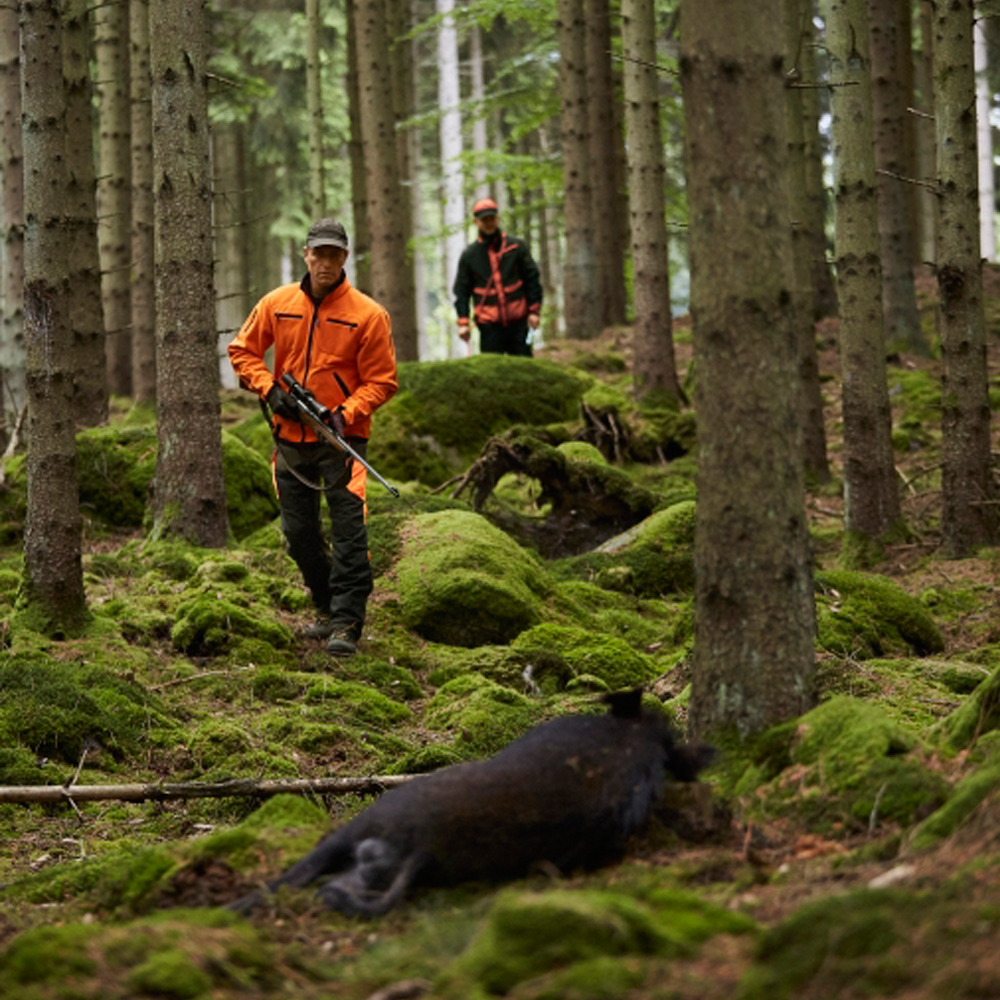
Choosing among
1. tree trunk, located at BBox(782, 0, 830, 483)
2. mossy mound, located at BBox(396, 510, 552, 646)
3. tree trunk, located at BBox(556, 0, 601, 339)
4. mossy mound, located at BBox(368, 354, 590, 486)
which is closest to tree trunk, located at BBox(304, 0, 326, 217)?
tree trunk, located at BBox(556, 0, 601, 339)

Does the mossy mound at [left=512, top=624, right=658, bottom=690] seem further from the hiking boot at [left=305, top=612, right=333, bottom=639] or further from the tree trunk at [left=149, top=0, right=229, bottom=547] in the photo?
the tree trunk at [left=149, top=0, right=229, bottom=547]

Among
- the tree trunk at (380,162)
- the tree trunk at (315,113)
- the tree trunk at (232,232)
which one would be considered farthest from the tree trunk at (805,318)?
the tree trunk at (232,232)

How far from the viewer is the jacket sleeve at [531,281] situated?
14.1 meters

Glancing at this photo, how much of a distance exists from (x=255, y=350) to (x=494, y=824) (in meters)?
4.94

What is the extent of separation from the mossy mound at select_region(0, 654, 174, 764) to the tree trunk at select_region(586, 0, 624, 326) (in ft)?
54.0

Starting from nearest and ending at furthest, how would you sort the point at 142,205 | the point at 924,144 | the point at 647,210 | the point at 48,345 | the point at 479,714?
the point at 479,714 < the point at 48,345 < the point at 647,210 < the point at 142,205 < the point at 924,144

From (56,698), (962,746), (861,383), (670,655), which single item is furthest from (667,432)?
(962,746)

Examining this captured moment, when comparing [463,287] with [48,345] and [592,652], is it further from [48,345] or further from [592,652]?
[48,345]

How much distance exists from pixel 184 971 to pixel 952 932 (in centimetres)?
164

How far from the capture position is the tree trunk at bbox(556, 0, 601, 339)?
1841 centimetres

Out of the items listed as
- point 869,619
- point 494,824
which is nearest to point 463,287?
point 869,619

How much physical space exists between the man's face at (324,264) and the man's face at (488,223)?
21.3ft

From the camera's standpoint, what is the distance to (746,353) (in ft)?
13.3

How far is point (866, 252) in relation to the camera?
32.2ft
